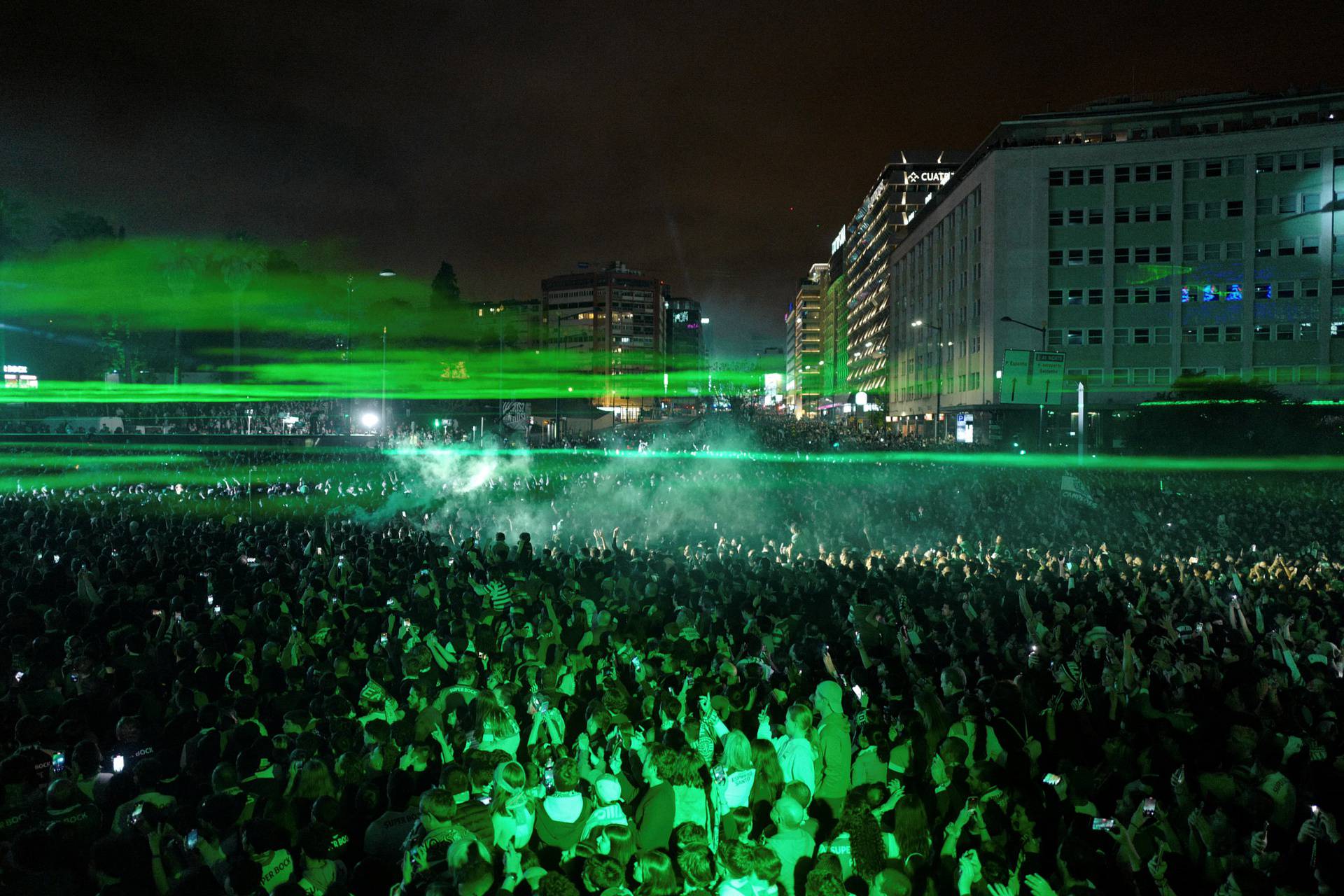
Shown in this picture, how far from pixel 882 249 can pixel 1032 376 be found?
233 feet

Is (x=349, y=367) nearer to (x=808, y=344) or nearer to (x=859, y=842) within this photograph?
(x=859, y=842)

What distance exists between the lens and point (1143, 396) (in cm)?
4681

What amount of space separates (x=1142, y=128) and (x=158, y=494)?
53138mm

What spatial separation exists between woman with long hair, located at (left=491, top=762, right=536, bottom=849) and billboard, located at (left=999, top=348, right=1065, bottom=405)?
23.9 meters

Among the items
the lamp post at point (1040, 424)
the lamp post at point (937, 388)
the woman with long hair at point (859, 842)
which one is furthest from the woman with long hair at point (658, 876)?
the lamp post at point (937, 388)

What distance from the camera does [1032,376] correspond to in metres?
31.5

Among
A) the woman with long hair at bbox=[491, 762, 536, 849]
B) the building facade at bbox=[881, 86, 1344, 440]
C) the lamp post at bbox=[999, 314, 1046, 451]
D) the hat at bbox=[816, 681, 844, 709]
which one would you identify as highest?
the building facade at bbox=[881, 86, 1344, 440]

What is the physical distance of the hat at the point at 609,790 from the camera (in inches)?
182

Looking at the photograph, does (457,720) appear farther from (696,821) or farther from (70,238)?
(70,238)

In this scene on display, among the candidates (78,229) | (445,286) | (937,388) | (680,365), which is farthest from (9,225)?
(680,365)

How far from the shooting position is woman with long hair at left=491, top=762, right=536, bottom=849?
471 centimetres

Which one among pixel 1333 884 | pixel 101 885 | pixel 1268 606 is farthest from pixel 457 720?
pixel 1268 606

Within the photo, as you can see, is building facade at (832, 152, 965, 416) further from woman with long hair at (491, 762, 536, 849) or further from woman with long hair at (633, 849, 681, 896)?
woman with long hair at (633, 849, 681, 896)

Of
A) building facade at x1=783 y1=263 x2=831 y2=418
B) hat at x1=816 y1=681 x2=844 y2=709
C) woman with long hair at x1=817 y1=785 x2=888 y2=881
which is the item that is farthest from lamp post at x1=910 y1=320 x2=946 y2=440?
building facade at x1=783 y1=263 x2=831 y2=418
